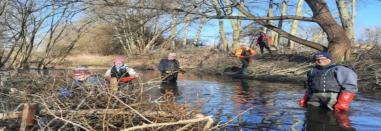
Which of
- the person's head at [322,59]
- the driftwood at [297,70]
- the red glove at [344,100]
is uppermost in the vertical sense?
the person's head at [322,59]

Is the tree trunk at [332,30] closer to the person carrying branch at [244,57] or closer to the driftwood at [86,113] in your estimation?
the person carrying branch at [244,57]

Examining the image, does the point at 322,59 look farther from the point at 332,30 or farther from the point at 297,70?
the point at 297,70

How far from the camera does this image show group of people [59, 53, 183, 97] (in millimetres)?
8198

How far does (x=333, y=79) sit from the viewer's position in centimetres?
1009

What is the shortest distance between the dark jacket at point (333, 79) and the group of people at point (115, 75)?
2.53m

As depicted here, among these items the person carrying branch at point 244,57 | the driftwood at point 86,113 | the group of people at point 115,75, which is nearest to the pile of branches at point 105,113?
the driftwood at point 86,113

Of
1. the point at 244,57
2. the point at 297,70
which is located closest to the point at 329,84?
the point at 297,70

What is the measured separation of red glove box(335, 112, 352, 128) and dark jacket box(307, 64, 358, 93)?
47cm

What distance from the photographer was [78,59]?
148 feet

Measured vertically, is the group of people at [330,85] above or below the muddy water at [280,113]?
above

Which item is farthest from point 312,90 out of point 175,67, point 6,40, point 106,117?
point 6,40

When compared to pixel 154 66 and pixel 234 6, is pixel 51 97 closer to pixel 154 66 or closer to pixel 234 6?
pixel 234 6

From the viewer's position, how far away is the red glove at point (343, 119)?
31.3 feet

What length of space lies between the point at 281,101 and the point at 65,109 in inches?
314
